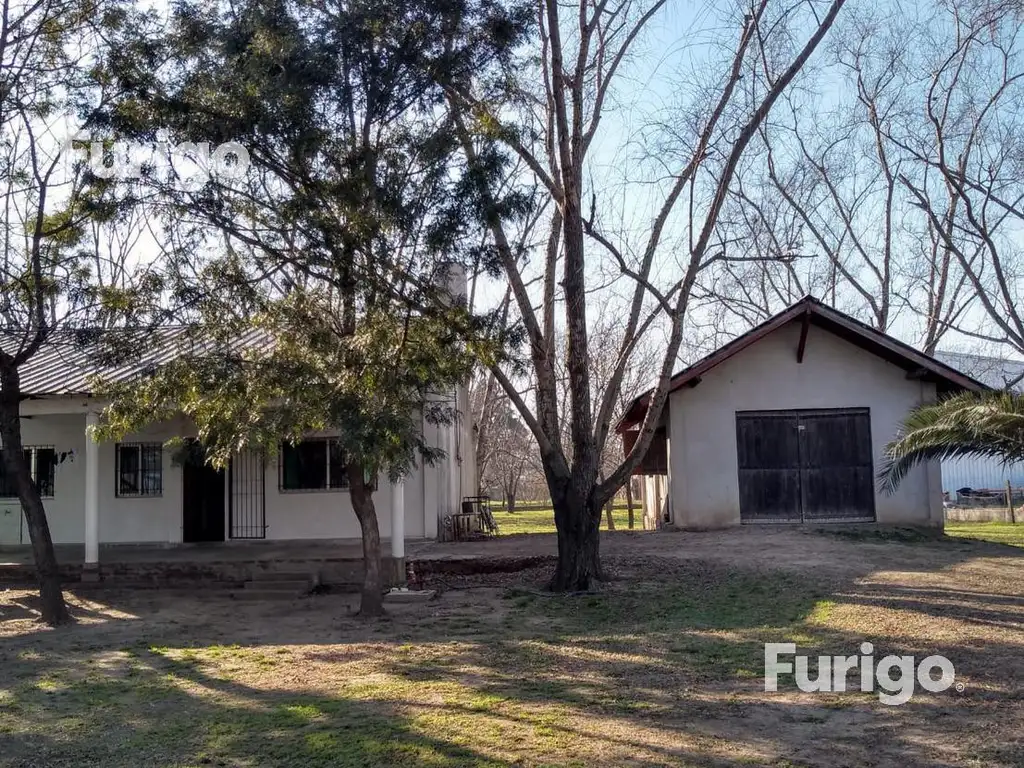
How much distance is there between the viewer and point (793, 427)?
18234mm

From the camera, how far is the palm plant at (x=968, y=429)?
9.50 m

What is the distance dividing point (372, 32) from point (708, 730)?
24.9 feet

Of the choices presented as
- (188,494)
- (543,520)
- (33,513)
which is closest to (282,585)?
(33,513)

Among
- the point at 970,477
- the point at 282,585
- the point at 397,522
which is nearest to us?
the point at 282,585

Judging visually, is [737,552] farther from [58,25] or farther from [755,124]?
[58,25]

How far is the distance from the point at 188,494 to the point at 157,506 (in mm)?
629

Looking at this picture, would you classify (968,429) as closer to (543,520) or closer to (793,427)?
(793,427)

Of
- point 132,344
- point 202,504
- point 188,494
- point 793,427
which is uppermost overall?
point 132,344

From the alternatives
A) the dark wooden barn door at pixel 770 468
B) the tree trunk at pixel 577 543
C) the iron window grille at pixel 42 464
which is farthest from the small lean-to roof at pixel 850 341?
the iron window grille at pixel 42 464

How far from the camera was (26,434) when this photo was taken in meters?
18.6

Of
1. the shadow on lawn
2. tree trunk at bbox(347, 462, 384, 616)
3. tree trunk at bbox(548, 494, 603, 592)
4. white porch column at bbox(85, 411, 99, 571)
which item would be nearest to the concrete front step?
tree trunk at bbox(347, 462, 384, 616)

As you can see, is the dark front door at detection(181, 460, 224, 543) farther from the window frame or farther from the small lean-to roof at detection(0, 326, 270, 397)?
the small lean-to roof at detection(0, 326, 270, 397)

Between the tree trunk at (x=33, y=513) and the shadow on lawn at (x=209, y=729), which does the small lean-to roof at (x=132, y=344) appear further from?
the shadow on lawn at (x=209, y=729)

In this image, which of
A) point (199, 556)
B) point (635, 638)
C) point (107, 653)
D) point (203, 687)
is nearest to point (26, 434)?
point (199, 556)
